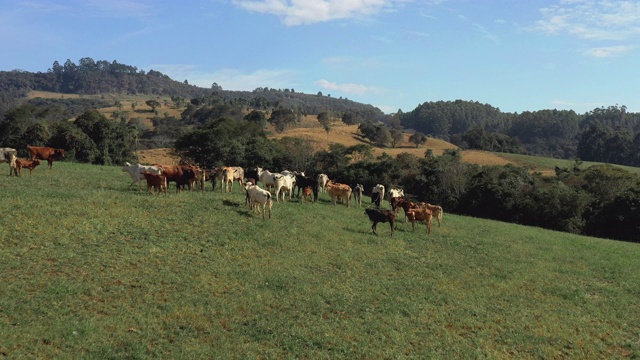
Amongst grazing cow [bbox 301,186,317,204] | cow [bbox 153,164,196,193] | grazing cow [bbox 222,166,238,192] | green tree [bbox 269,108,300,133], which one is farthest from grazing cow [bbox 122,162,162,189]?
green tree [bbox 269,108,300,133]

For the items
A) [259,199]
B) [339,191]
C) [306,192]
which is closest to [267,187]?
[306,192]

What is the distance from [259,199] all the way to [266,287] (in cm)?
814

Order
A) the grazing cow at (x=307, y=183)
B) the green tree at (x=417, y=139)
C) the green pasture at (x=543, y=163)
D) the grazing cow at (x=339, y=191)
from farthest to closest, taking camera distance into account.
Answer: the green tree at (x=417, y=139) → the green pasture at (x=543, y=163) → the grazing cow at (x=339, y=191) → the grazing cow at (x=307, y=183)

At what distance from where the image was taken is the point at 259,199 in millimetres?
22734

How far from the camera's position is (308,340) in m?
11.9

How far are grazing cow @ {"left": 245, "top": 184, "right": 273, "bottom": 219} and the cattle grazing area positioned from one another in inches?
32.3

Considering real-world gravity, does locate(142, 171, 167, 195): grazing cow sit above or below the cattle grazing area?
above

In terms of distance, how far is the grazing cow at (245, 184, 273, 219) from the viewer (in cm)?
2245

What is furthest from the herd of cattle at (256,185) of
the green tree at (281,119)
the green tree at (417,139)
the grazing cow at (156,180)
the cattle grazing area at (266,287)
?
the green tree at (417,139)

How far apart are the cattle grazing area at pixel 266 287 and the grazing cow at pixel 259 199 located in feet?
2.69

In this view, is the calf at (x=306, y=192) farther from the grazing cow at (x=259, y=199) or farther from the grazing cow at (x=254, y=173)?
A: the grazing cow at (x=259, y=199)

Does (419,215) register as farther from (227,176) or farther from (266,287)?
(266,287)

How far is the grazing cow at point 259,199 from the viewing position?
2245 cm

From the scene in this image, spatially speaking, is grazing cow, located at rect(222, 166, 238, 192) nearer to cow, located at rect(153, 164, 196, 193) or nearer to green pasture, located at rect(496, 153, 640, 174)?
cow, located at rect(153, 164, 196, 193)
